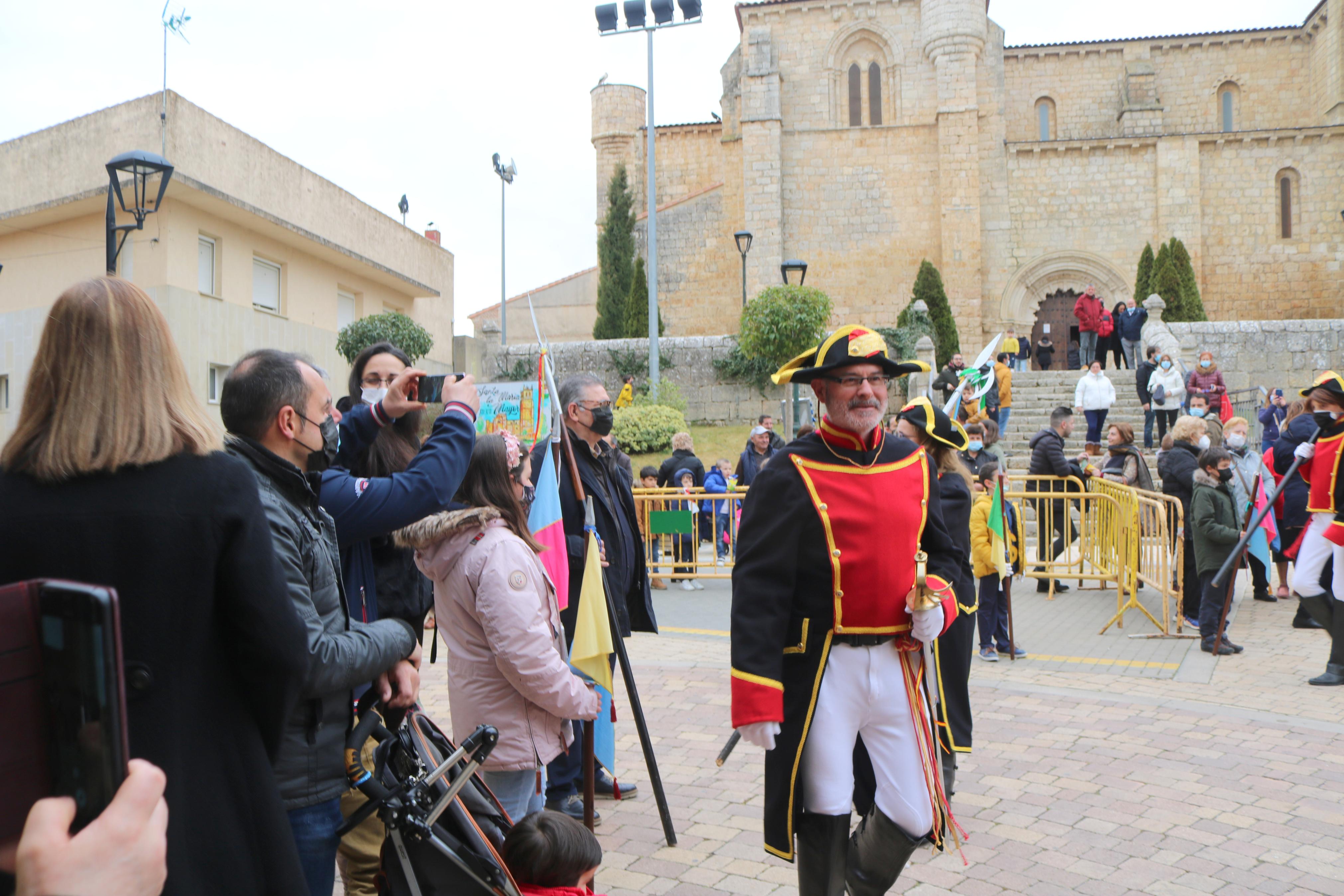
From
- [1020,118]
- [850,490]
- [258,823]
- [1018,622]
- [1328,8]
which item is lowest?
[1018,622]

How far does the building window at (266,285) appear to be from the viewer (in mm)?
20844

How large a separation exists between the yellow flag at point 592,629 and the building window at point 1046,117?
3576cm

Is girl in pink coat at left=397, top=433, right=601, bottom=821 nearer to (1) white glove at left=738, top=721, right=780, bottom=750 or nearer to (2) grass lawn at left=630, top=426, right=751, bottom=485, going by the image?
(1) white glove at left=738, top=721, right=780, bottom=750

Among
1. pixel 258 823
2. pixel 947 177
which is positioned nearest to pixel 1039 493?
pixel 258 823

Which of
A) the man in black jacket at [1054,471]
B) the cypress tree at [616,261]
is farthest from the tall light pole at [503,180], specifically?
the man in black jacket at [1054,471]

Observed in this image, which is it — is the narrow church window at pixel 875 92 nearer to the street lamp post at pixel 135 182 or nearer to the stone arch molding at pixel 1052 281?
the stone arch molding at pixel 1052 281

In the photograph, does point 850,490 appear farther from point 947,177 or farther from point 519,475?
point 947,177

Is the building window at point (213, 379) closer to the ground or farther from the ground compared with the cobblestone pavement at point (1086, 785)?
farther from the ground

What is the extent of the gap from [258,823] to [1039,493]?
939cm

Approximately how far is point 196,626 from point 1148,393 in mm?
20091

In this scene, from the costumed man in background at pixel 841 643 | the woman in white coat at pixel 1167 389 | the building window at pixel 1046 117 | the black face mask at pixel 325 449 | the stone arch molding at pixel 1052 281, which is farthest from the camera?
the building window at pixel 1046 117

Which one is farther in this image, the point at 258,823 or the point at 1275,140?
the point at 1275,140

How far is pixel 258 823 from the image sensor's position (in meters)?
1.71

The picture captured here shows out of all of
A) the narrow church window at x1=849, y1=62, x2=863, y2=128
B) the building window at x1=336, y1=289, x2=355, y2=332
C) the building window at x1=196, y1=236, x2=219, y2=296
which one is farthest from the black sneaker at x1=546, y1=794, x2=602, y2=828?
the narrow church window at x1=849, y1=62, x2=863, y2=128
